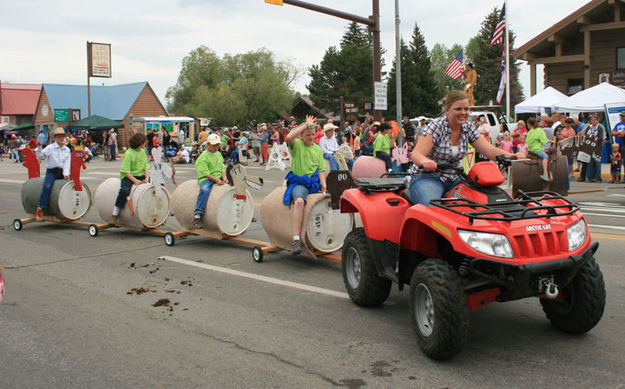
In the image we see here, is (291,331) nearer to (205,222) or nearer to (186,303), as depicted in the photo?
(186,303)

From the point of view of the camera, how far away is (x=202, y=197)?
9.23 meters

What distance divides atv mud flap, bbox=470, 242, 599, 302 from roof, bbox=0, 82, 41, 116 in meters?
86.5

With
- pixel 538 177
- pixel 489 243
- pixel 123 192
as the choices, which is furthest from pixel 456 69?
pixel 489 243

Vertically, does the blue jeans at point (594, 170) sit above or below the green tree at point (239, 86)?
below

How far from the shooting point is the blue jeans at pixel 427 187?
200 inches

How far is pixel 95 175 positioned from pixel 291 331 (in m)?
23.0

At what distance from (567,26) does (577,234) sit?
97.0ft

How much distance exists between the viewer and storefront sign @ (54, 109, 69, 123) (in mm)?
55625

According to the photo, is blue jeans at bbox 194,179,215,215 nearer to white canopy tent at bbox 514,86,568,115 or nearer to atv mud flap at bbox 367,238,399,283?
atv mud flap at bbox 367,238,399,283

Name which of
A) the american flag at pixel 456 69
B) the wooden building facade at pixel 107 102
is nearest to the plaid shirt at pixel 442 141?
the american flag at pixel 456 69

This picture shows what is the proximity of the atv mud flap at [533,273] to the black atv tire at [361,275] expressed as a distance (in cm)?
148

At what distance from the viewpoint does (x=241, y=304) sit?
6238 millimetres

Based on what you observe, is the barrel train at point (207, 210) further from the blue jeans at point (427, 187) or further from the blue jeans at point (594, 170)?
the blue jeans at point (594, 170)

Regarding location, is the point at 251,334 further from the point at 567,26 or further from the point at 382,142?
the point at 567,26
